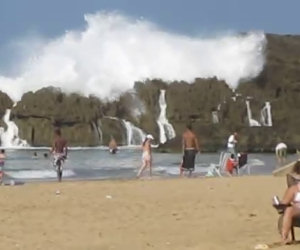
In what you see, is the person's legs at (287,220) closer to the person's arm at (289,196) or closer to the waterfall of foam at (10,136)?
the person's arm at (289,196)

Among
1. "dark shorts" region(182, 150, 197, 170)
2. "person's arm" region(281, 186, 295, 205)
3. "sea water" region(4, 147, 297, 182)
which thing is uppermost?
"dark shorts" region(182, 150, 197, 170)

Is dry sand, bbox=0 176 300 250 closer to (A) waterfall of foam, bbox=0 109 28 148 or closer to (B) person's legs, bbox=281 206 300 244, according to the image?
(B) person's legs, bbox=281 206 300 244

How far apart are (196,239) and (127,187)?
7651 millimetres

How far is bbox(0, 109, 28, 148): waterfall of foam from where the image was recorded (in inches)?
4614

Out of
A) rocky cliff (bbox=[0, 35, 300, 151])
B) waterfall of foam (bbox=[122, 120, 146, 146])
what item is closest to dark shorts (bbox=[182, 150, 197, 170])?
rocky cliff (bbox=[0, 35, 300, 151])

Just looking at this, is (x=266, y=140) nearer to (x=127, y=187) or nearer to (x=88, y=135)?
(x=88, y=135)

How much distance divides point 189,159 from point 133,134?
102643 millimetres

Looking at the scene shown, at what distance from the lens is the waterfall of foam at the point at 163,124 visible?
389ft

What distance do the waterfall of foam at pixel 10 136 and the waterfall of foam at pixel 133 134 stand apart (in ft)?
50.2

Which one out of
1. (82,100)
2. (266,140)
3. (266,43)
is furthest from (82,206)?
(266,43)

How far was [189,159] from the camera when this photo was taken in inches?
880

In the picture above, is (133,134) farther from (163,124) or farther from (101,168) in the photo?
(101,168)

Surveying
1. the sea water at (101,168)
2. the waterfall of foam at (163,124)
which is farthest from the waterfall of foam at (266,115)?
the sea water at (101,168)

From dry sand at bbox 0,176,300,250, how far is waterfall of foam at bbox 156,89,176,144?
9701 centimetres
